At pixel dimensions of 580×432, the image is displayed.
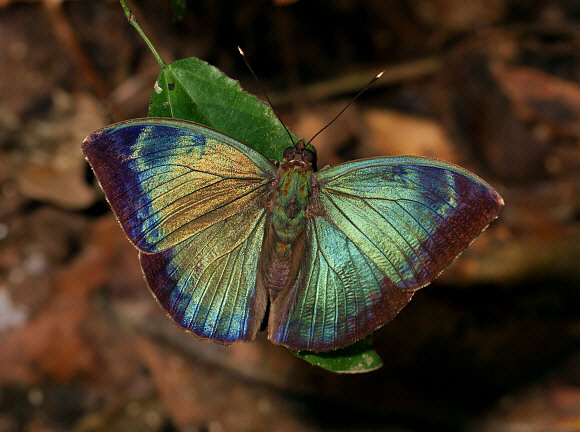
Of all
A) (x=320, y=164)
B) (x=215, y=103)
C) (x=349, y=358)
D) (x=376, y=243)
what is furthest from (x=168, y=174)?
(x=320, y=164)

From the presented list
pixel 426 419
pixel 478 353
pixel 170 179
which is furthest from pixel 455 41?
pixel 170 179

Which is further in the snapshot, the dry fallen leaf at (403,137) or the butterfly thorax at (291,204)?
the dry fallen leaf at (403,137)

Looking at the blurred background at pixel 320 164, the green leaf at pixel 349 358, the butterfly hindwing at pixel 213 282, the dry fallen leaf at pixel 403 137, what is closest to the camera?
the green leaf at pixel 349 358

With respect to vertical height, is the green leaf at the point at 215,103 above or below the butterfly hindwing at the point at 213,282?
above

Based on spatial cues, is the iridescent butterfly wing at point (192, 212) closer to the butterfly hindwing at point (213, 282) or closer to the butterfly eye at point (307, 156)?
the butterfly hindwing at point (213, 282)

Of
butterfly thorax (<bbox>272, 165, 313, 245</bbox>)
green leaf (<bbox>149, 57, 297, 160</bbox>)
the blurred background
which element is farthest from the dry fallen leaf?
green leaf (<bbox>149, 57, 297, 160</bbox>)

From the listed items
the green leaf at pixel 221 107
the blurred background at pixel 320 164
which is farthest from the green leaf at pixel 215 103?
the blurred background at pixel 320 164
